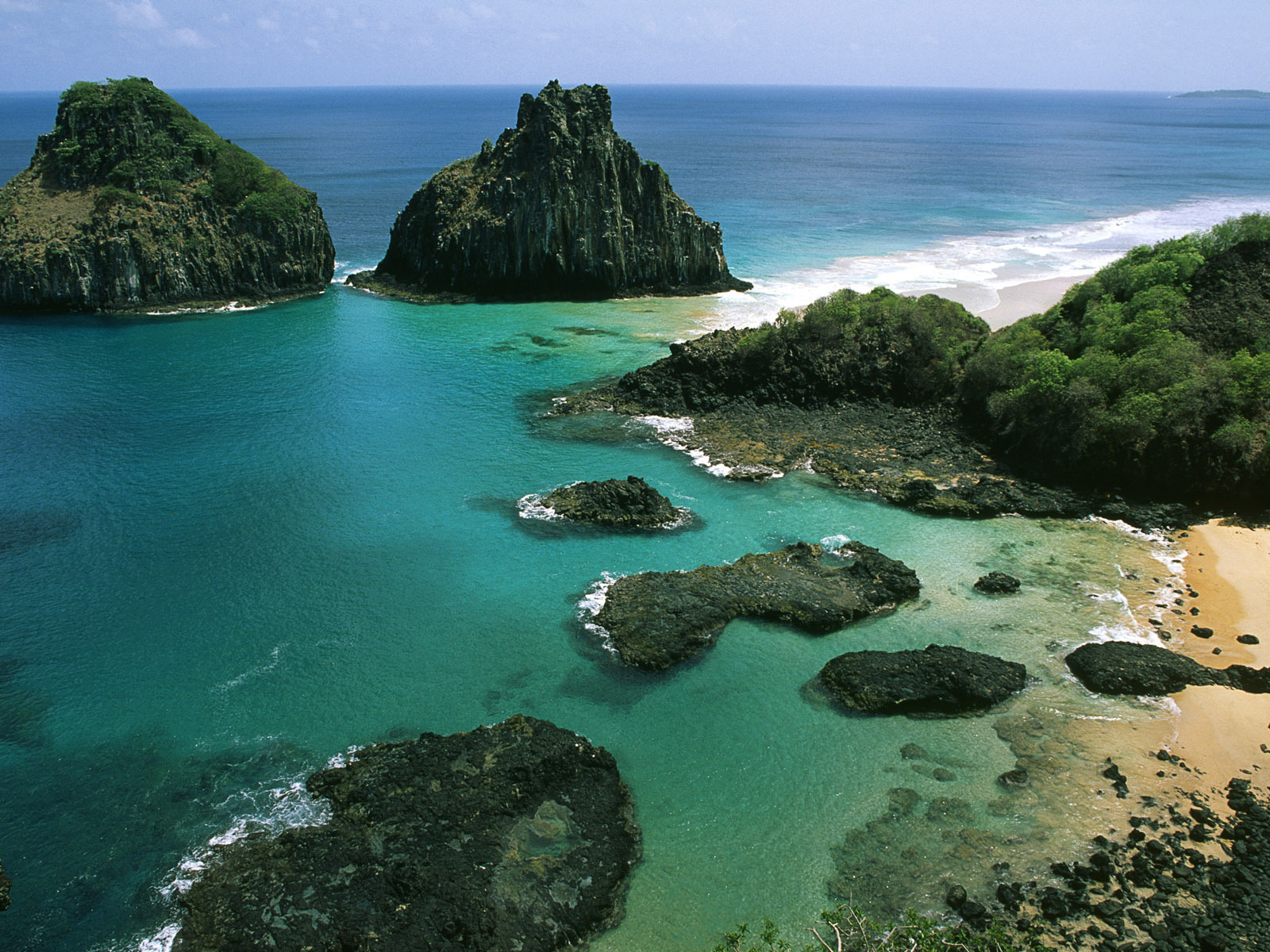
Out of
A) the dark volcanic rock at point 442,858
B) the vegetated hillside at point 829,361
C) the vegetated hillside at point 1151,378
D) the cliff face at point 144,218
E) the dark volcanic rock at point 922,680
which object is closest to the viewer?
the dark volcanic rock at point 442,858

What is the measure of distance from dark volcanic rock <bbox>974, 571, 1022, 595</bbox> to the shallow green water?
583mm

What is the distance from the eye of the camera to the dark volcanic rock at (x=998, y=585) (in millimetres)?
34406

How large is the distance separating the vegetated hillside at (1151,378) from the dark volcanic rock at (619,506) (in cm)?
2018

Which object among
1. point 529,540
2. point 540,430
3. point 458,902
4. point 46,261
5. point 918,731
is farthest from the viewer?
point 46,261

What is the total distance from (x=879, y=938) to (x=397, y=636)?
20.4 meters

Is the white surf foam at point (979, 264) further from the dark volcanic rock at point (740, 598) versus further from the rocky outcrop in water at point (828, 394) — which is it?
the dark volcanic rock at point (740, 598)

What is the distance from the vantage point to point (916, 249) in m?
96.5

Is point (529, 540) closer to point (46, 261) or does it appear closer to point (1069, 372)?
point (1069, 372)

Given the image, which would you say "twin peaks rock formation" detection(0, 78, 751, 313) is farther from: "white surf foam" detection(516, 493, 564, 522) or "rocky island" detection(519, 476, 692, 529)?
"rocky island" detection(519, 476, 692, 529)

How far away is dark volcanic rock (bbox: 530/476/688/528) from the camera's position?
39.7 m

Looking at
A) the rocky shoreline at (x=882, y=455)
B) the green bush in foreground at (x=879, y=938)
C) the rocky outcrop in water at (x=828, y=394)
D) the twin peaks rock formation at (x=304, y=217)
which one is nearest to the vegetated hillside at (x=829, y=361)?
the rocky outcrop in water at (x=828, y=394)

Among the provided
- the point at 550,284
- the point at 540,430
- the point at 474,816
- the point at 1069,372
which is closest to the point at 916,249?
the point at 550,284

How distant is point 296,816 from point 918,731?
19.9 m

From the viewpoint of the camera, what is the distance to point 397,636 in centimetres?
3222
